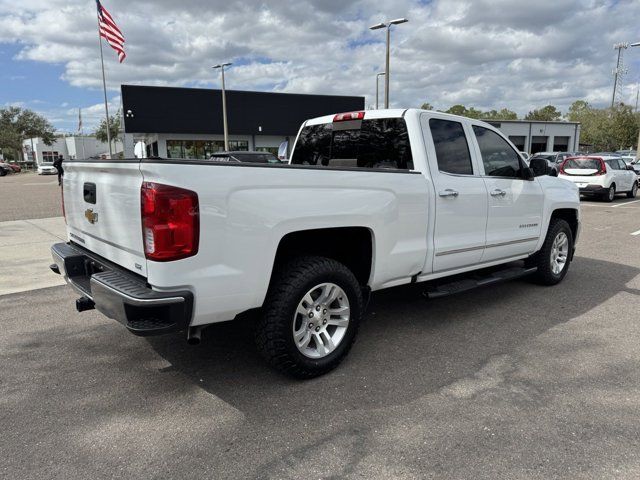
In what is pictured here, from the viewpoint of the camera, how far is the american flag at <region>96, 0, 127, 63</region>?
2136 cm

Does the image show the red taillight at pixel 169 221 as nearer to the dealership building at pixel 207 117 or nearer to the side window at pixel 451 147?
the side window at pixel 451 147

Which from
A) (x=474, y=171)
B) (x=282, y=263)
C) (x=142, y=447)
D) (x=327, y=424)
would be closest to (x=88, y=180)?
(x=282, y=263)

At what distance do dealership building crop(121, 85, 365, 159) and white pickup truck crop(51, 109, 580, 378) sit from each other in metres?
33.5

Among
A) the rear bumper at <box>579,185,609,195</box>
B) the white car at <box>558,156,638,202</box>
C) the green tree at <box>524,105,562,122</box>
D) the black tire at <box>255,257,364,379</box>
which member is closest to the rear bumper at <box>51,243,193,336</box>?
the black tire at <box>255,257,364,379</box>

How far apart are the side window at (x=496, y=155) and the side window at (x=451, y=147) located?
27cm

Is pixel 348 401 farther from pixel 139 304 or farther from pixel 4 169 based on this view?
pixel 4 169

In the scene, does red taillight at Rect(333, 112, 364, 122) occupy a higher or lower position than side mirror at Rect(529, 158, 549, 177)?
higher

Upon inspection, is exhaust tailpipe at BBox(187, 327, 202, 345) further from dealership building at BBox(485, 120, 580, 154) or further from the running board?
dealership building at BBox(485, 120, 580, 154)

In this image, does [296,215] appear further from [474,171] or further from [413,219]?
[474,171]

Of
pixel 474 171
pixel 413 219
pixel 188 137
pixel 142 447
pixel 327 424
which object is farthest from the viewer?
pixel 188 137

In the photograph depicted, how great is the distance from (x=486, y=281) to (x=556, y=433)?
2.01m

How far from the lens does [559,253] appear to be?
19.9 feet

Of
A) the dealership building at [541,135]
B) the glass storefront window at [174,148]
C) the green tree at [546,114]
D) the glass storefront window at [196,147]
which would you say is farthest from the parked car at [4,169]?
the green tree at [546,114]

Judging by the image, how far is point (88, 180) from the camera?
11.3 ft
